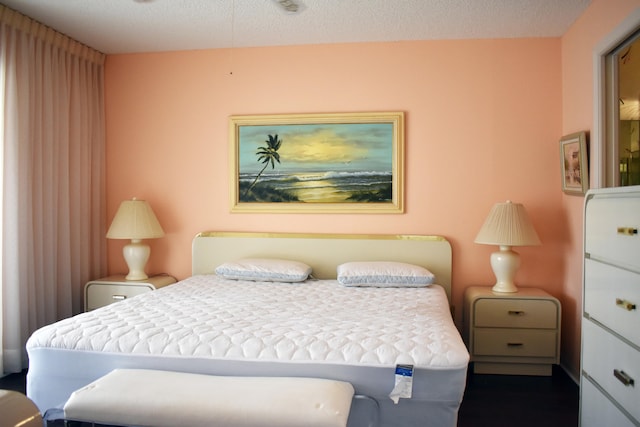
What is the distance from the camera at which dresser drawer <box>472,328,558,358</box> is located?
9.95ft

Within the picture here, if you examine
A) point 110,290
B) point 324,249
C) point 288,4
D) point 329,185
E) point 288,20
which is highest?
point 288,20

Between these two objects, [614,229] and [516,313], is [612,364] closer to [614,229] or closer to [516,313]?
[614,229]

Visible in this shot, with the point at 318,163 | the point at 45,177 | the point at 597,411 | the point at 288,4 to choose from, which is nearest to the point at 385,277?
the point at 318,163

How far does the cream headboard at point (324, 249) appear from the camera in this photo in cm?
346

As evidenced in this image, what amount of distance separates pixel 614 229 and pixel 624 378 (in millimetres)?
572

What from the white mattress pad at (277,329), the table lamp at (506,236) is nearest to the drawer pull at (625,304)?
the white mattress pad at (277,329)

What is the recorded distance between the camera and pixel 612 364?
186 centimetres

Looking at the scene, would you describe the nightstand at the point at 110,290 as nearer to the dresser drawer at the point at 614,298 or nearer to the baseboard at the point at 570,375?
the dresser drawer at the point at 614,298

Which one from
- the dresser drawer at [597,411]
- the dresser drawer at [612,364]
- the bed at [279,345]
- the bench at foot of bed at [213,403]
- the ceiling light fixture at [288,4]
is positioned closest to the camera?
the bench at foot of bed at [213,403]

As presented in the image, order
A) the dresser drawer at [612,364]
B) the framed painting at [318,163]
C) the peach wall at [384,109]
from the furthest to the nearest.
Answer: the framed painting at [318,163] → the peach wall at [384,109] → the dresser drawer at [612,364]

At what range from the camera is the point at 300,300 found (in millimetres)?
2795

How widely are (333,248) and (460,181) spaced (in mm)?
1087

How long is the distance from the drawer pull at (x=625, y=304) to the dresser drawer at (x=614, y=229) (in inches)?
5.5

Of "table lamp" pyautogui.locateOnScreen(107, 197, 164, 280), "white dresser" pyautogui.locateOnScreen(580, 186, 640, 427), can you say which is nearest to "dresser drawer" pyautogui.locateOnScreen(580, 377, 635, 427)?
"white dresser" pyautogui.locateOnScreen(580, 186, 640, 427)
